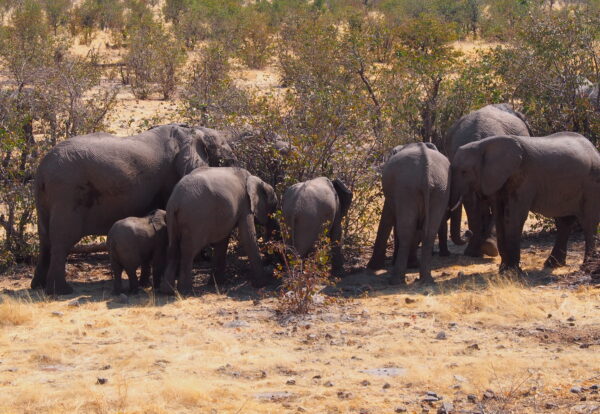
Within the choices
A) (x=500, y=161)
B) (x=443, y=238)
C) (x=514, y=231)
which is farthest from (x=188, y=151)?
(x=514, y=231)

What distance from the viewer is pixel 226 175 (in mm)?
11086

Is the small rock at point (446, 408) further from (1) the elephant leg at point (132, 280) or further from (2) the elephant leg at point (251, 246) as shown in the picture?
(1) the elephant leg at point (132, 280)

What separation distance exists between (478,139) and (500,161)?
1.80m

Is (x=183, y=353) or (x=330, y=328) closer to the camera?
(x=183, y=353)

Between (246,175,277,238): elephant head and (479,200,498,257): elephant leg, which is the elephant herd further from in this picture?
(479,200,498,257): elephant leg

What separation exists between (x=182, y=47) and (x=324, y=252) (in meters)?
17.0

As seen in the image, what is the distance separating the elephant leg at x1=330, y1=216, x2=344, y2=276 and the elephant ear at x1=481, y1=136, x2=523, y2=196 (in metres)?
1.90

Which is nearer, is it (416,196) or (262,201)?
(416,196)

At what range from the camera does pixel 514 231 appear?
37.2 feet

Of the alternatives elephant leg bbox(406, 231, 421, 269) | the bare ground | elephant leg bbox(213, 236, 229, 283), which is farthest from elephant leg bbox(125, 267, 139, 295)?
elephant leg bbox(406, 231, 421, 269)

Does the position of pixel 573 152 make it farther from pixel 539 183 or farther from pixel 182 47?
pixel 182 47

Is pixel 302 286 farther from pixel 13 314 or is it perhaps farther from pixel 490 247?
pixel 490 247

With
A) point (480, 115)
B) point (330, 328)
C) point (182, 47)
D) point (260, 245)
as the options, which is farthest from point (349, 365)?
point (182, 47)

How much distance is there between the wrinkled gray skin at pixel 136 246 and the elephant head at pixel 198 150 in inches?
34.3
